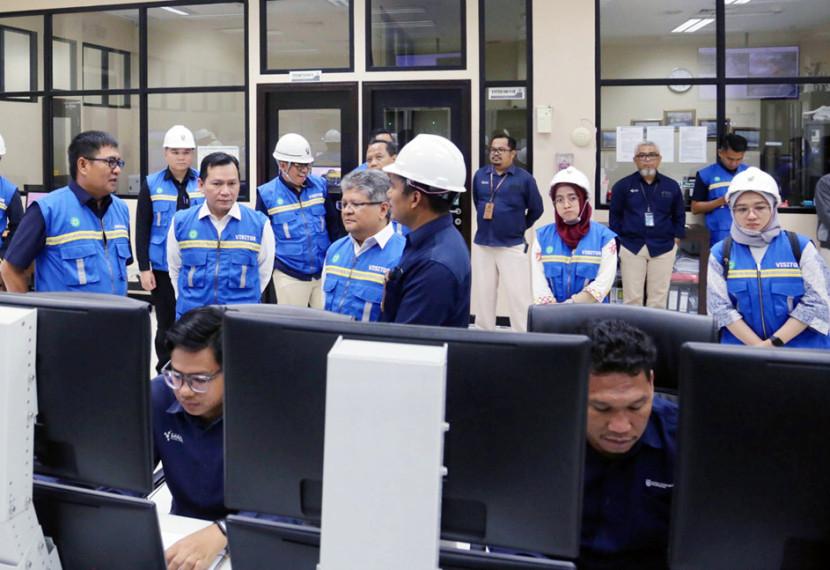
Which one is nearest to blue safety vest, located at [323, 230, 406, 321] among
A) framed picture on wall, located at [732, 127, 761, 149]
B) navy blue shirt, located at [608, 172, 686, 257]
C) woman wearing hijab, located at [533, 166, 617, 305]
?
woman wearing hijab, located at [533, 166, 617, 305]

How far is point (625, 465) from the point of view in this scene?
1.42 metres

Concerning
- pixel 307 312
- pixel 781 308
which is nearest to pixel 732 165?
pixel 781 308

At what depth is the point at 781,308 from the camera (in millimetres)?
2934

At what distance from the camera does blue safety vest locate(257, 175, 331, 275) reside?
422 centimetres

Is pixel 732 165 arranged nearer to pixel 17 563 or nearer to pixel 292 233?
pixel 292 233

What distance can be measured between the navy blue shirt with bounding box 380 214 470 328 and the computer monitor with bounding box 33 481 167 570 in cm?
99

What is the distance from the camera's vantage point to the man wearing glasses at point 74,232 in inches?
120

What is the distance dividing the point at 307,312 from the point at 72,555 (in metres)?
0.58

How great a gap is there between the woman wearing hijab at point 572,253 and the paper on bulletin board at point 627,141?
9.10 feet

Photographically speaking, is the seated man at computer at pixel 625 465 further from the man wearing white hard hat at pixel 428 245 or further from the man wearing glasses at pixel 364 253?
the man wearing glasses at pixel 364 253

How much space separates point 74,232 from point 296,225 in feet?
4.34

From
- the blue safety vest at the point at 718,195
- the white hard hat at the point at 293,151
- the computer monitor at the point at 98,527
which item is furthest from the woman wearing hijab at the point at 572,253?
the blue safety vest at the point at 718,195

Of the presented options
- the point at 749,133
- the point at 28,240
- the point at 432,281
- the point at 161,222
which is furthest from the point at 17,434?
the point at 749,133

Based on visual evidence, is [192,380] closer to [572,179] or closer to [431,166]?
[431,166]
